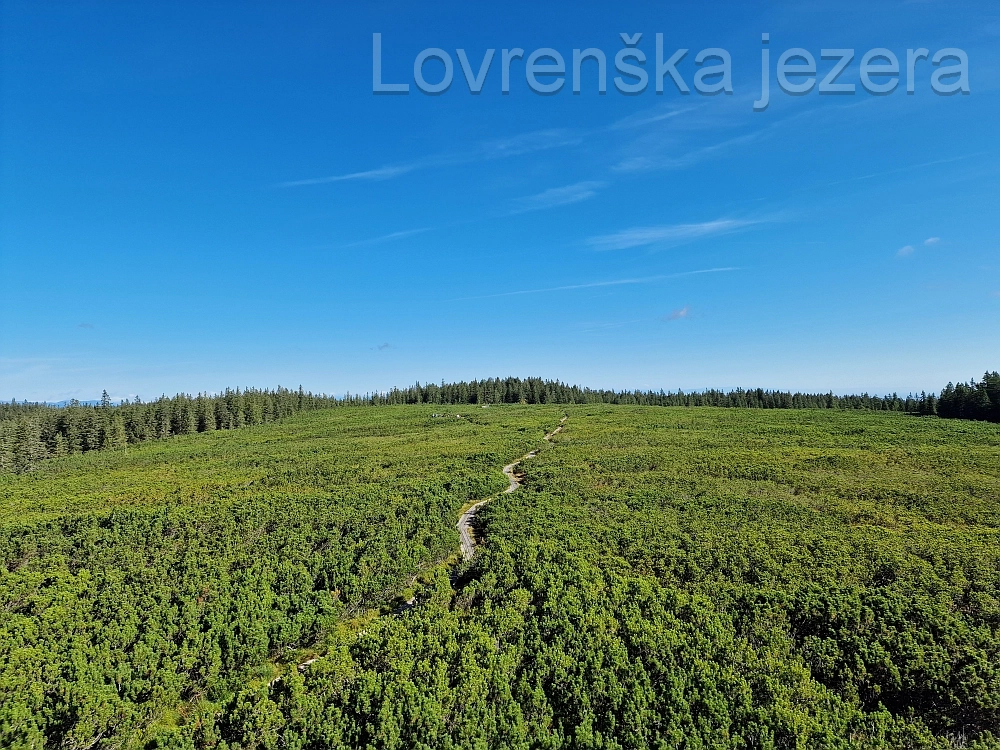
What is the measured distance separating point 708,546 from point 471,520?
43.5 feet

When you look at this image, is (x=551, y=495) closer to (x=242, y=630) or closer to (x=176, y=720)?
(x=242, y=630)

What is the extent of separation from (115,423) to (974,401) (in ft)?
516

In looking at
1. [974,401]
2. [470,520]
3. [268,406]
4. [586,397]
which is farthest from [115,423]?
[974,401]

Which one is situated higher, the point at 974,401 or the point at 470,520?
the point at 974,401

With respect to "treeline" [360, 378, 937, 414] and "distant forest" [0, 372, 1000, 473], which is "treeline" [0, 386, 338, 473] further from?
"treeline" [360, 378, 937, 414]

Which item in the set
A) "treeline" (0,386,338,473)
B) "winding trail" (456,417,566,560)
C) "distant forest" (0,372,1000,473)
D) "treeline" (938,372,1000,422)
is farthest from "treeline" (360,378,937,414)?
"winding trail" (456,417,566,560)

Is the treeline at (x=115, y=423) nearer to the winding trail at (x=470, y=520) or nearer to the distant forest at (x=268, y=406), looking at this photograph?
the distant forest at (x=268, y=406)

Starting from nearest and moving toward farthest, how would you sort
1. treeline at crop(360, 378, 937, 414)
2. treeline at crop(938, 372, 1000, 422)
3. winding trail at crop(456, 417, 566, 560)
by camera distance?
winding trail at crop(456, 417, 566, 560), treeline at crop(938, 372, 1000, 422), treeline at crop(360, 378, 937, 414)

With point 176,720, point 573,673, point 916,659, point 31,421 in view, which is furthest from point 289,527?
point 31,421

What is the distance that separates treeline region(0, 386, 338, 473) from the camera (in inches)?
2813

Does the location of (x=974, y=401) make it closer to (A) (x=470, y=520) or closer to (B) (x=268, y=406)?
(A) (x=470, y=520)

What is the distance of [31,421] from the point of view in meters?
75.8

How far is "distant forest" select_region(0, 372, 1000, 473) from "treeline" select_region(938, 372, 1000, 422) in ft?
0.41

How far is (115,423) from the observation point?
8400 centimetres
